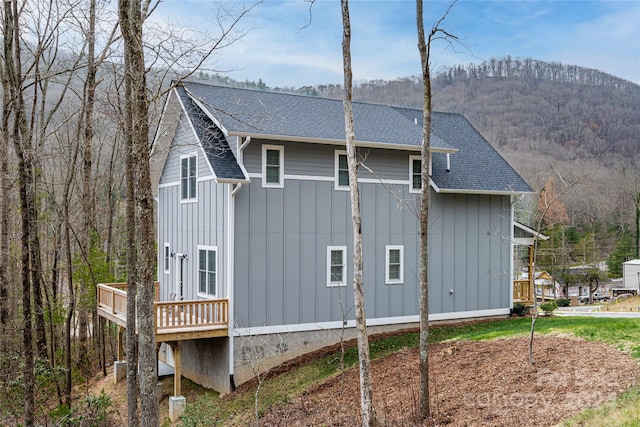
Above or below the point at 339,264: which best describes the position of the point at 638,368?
below

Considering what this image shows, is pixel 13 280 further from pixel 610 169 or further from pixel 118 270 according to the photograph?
pixel 610 169

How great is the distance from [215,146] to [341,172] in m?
3.44

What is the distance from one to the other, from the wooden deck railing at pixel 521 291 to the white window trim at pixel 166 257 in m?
11.3

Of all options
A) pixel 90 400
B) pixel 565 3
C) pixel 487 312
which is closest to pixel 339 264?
pixel 487 312

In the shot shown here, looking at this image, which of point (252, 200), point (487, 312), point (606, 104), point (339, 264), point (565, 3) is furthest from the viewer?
point (565, 3)

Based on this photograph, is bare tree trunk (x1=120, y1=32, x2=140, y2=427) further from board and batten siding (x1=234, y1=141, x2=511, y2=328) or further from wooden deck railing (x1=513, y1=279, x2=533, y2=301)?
wooden deck railing (x1=513, y1=279, x2=533, y2=301)

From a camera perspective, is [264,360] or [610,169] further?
[610,169]

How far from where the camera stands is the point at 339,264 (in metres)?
15.8

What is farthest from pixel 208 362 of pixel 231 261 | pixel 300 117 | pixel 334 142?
pixel 300 117

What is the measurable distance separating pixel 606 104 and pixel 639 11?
130ft

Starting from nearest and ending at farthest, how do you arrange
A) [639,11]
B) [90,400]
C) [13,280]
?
[90,400] < [13,280] < [639,11]

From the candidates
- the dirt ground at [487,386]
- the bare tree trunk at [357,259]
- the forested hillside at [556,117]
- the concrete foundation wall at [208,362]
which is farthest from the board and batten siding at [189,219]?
the forested hillside at [556,117]

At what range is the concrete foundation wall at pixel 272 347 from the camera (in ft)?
47.3

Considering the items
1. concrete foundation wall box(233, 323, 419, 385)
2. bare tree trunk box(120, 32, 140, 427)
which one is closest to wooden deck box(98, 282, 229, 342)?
concrete foundation wall box(233, 323, 419, 385)
